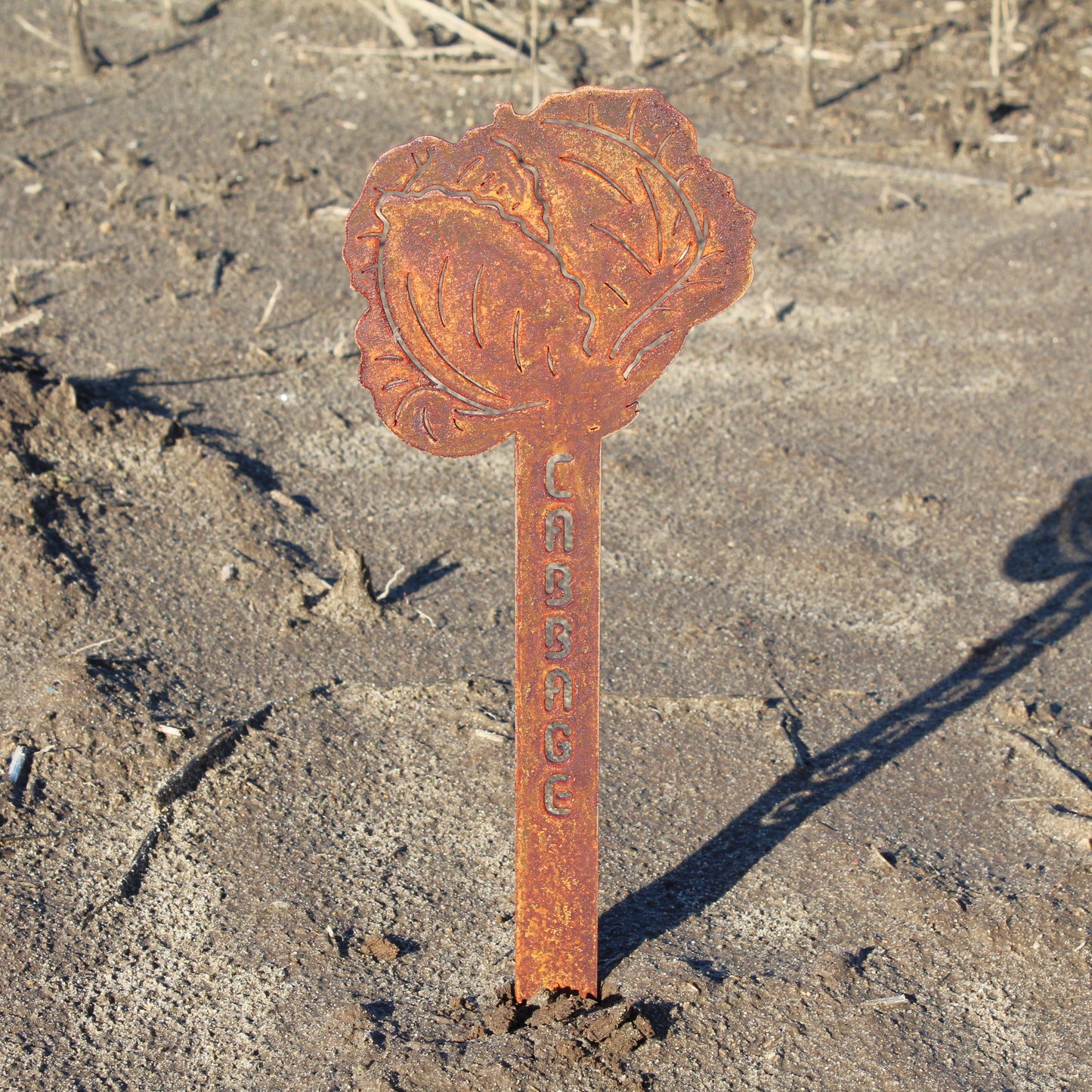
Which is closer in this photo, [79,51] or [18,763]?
[18,763]

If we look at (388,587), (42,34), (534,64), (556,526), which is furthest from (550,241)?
(42,34)

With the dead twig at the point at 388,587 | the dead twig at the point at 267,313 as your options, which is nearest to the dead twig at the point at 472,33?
the dead twig at the point at 267,313

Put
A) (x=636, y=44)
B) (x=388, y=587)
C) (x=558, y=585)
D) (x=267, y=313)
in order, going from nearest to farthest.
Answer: (x=558, y=585) → (x=388, y=587) → (x=267, y=313) → (x=636, y=44)

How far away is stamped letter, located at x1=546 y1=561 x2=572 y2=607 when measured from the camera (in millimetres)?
3781

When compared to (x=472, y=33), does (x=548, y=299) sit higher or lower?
higher

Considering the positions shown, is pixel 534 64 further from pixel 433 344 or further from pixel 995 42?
pixel 433 344

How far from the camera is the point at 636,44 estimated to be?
1274cm

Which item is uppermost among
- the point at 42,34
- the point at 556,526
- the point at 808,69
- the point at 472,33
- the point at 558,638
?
the point at 556,526

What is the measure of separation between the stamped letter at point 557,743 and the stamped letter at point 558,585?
0.35 meters

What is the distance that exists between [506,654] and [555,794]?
2.31 metres

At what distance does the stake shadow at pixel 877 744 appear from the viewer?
4805 mm

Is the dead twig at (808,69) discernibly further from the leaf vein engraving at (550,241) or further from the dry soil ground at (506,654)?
the leaf vein engraving at (550,241)

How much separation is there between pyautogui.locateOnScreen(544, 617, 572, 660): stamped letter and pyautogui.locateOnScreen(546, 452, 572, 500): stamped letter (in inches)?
13.5

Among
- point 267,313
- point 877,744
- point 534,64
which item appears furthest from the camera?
point 534,64
